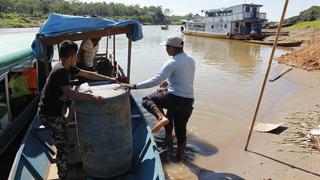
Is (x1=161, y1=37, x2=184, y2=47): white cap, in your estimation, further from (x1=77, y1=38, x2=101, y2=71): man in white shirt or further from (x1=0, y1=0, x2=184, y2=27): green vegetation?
(x1=0, y1=0, x2=184, y2=27): green vegetation

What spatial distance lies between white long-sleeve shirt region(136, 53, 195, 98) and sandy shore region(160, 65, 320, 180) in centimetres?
164

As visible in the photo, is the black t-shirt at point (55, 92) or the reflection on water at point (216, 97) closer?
the black t-shirt at point (55, 92)

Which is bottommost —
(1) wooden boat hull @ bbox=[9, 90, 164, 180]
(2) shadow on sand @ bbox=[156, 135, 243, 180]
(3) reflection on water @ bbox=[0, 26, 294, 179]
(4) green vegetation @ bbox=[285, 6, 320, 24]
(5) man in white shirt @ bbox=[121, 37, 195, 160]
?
(2) shadow on sand @ bbox=[156, 135, 243, 180]

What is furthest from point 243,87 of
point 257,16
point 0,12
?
point 0,12

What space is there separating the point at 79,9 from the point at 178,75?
121739mm

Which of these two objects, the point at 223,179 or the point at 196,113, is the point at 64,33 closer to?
the point at 223,179

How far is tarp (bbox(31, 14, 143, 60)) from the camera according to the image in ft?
19.3

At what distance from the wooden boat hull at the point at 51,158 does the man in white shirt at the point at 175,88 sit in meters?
0.35

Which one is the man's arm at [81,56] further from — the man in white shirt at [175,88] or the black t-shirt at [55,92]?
the black t-shirt at [55,92]

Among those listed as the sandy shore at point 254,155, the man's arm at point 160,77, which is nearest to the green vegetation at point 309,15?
the sandy shore at point 254,155

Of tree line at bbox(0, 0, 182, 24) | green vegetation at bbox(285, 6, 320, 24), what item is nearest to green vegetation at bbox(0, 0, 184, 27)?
tree line at bbox(0, 0, 182, 24)

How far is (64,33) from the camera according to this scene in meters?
5.95

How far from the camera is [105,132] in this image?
441 centimetres

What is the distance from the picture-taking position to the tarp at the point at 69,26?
5.89m
